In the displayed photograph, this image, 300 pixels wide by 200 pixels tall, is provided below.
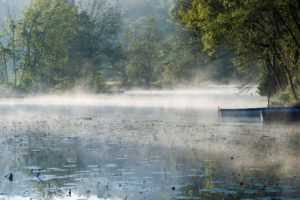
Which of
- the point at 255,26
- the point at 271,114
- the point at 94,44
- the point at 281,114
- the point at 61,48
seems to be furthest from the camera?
the point at 94,44

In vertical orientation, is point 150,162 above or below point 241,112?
below

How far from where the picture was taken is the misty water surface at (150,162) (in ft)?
68.5

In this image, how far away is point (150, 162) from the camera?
89.9ft

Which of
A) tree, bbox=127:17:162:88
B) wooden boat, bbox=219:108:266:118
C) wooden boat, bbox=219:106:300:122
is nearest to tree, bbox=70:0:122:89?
tree, bbox=127:17:162:88

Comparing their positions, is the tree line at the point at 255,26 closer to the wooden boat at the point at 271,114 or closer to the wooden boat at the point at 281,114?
the wooden boat at the point at 271,114

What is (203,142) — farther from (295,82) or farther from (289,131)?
(295,82)

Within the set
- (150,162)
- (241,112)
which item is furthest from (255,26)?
(150,162)

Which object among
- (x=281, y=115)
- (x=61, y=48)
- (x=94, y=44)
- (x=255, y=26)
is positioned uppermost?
(x=94, y=44)

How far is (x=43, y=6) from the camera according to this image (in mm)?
125312

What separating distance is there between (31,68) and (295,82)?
243 ft

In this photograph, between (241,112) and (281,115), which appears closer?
(281,115)

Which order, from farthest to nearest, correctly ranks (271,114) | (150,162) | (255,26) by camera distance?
(255,26), (271,114), (150,162)

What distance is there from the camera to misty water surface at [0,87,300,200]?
2088 cm

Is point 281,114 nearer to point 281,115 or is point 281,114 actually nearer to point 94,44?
point 281,115
